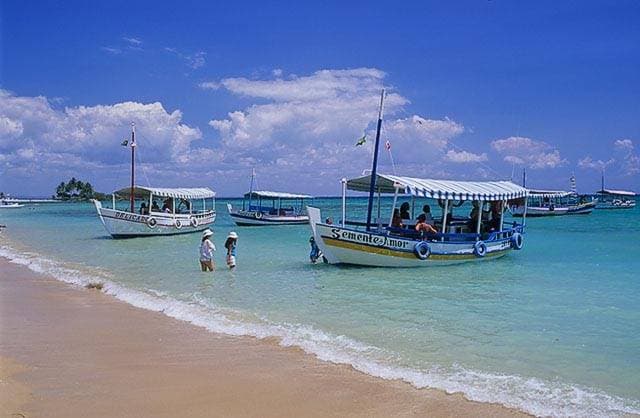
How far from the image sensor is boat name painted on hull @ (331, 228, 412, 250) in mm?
16953

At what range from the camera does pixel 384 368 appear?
736 centimetres

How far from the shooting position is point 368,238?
668 inches

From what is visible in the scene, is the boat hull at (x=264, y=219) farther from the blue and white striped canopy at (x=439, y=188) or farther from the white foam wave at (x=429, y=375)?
the white foam wave at (x=429, y=375)

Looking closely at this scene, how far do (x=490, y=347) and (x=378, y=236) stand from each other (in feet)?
28.2

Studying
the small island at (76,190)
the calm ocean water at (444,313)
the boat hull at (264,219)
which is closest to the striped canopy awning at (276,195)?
the boat hull at (264,219)

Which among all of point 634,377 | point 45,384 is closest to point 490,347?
point 634,377

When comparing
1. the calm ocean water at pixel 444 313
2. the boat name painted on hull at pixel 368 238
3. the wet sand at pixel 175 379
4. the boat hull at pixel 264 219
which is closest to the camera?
the wet sand at pixel 175 379

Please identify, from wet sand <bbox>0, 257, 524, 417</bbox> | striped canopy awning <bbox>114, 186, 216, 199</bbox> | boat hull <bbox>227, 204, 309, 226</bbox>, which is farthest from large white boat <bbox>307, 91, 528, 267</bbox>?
boat hull <bbox>227, 204, 309, 226</bbox>

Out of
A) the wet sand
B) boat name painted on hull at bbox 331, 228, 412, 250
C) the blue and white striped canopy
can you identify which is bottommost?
the wet sand

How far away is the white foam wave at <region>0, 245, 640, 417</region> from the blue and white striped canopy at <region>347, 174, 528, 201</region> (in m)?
7.38

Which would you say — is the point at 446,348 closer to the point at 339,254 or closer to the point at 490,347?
the point at 490,347

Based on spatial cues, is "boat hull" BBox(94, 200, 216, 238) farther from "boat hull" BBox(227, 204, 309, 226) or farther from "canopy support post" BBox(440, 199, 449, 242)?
"canopy support post" BBox(440, 199, 449, 242)

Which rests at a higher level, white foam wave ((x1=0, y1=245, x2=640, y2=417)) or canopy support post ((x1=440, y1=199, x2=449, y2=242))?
canopy support post ((x1=440, y1=199, x2=449, y2=242))

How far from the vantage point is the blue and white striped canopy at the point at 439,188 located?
16969 millimetres
